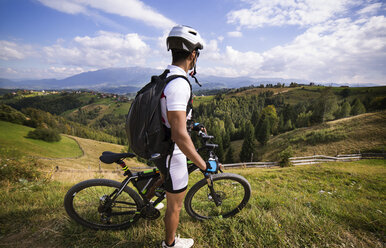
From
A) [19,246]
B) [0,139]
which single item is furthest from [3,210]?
[0,139]

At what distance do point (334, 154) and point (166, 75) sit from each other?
39.5 meters

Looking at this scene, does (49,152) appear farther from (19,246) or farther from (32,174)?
(19,246)

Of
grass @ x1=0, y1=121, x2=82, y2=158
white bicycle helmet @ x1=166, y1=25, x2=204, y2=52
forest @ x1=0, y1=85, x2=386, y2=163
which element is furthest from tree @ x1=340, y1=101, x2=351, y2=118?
grass @ x1=0, y1=121, x2=82, y2=158

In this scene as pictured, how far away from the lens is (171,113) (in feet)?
6.61

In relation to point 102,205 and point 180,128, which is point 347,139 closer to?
point 180,128

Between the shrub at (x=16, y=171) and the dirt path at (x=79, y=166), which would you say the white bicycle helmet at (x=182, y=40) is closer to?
the shrub at (x=16, y=171)

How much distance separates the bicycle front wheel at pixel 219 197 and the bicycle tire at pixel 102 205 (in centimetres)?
111

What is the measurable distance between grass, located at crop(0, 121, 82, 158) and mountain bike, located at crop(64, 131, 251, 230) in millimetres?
60897

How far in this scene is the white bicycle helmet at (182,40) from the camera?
7.72 feet

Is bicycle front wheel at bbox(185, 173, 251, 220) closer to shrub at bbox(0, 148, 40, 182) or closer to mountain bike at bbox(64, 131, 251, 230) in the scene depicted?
mountain bike at bbox(64, 131, 251, 230)

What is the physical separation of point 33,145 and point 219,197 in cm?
7471

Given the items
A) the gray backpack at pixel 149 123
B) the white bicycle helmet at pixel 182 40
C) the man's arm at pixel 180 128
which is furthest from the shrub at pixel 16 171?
the white bicycle helmet at pixel 182 40

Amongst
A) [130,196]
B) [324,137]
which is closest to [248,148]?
[324,137]

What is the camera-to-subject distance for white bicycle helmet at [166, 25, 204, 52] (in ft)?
7.72
